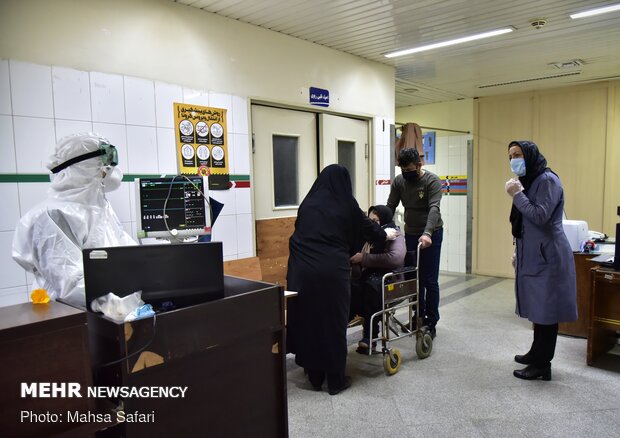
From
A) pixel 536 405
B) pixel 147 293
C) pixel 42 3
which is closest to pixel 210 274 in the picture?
pixel 147 293

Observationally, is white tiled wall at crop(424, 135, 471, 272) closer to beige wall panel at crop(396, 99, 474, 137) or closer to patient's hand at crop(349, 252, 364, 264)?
beige wall panel at crop(396, 99, 474, 137)

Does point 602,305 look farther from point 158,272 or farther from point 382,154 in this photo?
point 158,272

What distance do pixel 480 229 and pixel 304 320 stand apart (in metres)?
4.57

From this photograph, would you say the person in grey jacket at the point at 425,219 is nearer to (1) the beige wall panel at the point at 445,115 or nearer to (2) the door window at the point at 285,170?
(2) the door window at the point at 285,170

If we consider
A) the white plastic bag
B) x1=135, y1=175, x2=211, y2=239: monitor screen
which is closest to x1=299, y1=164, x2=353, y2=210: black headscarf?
x1=135, y1=175, x2=211, y2=239: monitor screen

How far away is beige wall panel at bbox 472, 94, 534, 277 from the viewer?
623 centimetres

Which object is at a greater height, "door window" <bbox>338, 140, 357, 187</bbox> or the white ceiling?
the white ceiling

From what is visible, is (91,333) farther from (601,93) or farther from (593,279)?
(601,93)

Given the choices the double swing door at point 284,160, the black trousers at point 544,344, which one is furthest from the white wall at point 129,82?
the black trousers at point 544,344

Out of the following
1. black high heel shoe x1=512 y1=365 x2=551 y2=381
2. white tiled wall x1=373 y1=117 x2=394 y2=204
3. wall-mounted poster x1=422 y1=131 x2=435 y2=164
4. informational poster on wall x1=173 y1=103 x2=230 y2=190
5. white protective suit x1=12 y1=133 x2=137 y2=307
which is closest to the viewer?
white protective suit x1=12 y1=133 x2=137 y2=307

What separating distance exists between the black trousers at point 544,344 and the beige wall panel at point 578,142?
3529 mm

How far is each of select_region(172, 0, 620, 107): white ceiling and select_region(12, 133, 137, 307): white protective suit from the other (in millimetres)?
1619

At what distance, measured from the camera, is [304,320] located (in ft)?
9.25

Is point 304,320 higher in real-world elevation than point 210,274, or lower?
lower
